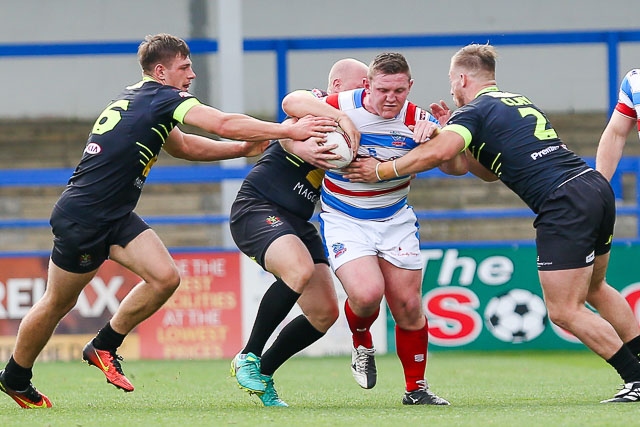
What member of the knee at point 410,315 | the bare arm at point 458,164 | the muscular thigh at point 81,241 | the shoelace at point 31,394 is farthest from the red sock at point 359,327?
the shoelace at point 31,394

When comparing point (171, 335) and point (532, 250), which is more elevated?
point (532, 250)

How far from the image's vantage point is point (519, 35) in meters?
12.7

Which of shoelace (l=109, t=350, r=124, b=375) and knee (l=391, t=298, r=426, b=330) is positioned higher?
knee (l=391, t=298, r=426, b=330)

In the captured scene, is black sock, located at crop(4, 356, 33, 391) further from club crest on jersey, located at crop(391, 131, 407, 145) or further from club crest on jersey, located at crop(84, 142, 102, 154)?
club crest on jersey, located at crop(391, 131, 407, 145)

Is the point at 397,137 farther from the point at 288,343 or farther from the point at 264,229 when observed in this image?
the point at 288,343

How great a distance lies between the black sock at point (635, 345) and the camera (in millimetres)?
6953

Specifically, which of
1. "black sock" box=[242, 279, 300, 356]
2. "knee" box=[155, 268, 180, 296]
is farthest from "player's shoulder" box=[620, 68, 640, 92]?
"knee" box=[155, 268, 180, 296]

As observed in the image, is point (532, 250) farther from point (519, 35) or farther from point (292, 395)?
point (292, 395)

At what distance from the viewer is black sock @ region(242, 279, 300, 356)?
6785 mm

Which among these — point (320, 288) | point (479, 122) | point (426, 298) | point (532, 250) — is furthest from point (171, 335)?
point (479, 122)

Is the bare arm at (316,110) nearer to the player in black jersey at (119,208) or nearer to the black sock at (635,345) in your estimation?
the player in black jersey at (119,208)

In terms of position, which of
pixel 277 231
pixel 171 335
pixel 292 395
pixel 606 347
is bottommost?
pixel 171 335

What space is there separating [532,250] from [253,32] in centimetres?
709

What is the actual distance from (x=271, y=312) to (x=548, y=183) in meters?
1.67
